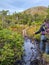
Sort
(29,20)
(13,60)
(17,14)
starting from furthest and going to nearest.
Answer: (17,14)
(29,20)
(13,60)

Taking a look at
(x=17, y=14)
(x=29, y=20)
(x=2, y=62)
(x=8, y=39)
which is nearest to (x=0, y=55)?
(x=2, y=62)

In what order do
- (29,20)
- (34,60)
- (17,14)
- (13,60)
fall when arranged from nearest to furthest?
(13,60), (34,60), (29,20), (17,14)

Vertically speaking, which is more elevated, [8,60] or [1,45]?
[1,45]

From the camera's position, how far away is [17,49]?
1541 centimetres

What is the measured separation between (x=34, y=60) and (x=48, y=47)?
5.63 feet

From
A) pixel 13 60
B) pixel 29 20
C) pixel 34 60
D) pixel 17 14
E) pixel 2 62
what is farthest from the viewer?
pixel 17 14

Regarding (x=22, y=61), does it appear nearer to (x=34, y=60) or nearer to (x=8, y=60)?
(x=34, y=60)

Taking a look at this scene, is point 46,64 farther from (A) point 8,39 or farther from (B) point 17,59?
(A) point 8,39

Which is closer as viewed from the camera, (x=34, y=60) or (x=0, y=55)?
(x=0, y=55)

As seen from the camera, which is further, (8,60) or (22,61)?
(22,61)

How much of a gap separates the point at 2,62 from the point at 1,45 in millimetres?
1228

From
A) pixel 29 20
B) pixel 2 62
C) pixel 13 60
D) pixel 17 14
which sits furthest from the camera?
pixel 17 14

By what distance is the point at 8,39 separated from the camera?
49.1ft

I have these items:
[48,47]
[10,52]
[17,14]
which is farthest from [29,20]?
[10,52]
